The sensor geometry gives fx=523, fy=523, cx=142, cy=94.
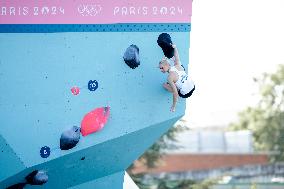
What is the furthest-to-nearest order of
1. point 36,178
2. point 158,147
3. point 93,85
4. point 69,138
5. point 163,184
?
point 158,147
point 163,184
point 93,85
point 36,178
point 69,138

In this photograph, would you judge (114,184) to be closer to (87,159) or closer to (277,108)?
(87,159)

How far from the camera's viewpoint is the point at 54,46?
28.1ft

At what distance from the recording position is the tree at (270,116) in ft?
118

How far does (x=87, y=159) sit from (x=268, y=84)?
29795 millimetres

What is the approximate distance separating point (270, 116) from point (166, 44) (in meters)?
29.5

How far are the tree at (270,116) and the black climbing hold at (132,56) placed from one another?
28662 mm

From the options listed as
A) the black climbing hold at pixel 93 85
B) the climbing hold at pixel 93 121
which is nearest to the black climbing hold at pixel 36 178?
the climbing hold at pixel 93 121

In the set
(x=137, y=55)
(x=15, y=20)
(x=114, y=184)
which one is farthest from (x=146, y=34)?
(x=114, y=184)

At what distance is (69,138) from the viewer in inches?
330

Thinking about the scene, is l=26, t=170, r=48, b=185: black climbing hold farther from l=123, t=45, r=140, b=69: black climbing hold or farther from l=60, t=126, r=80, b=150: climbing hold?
l=123, t=45, r=140, b=69: black climbing hold

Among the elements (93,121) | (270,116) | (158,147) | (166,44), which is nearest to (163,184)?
(158,147)

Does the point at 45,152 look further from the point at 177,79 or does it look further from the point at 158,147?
the point at 158,147

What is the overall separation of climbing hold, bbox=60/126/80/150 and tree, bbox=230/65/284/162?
29.1 m

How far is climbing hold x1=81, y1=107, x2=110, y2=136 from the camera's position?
27.9 feet
